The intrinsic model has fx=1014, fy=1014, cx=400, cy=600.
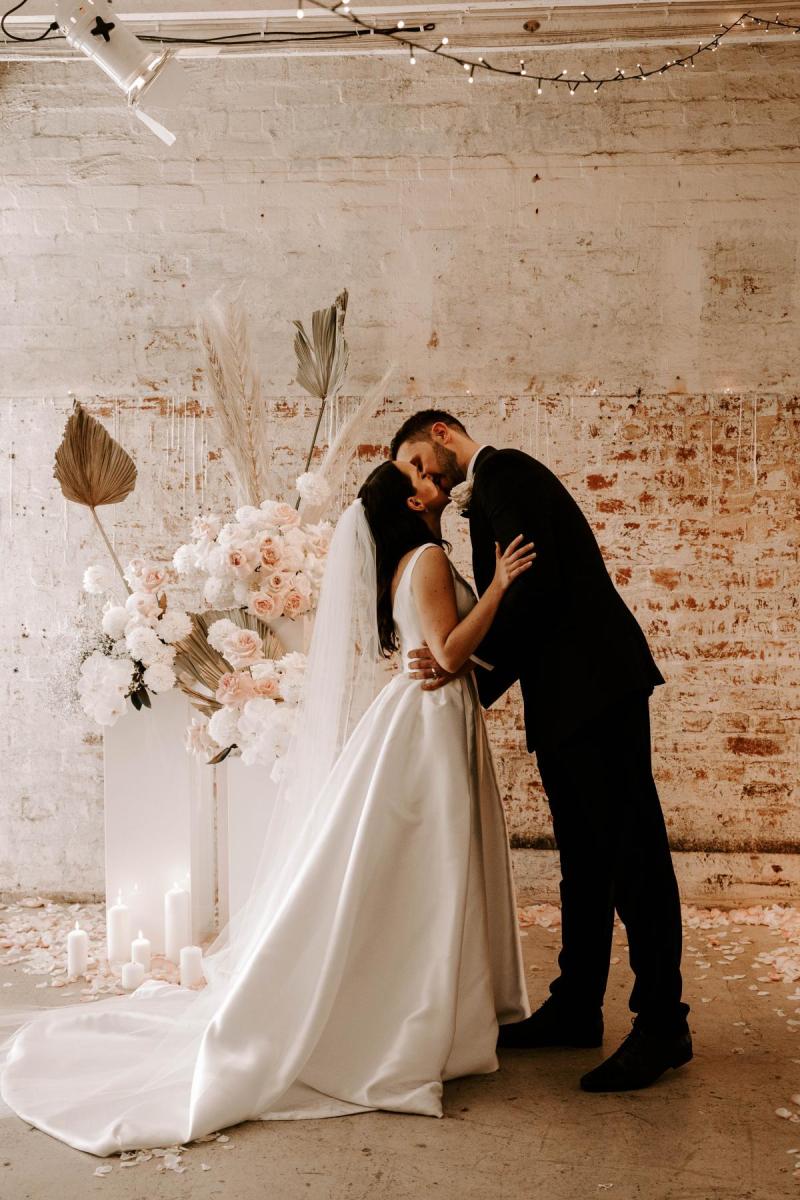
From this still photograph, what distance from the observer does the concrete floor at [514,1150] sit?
212 centimetres

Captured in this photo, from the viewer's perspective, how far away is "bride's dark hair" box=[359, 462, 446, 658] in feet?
8.98

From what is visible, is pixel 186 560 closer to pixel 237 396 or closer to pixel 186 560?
pixel 186 560

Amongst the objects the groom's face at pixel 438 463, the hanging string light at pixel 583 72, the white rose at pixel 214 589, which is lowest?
the white rose at pixel 214 589

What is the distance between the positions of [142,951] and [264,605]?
1.23 metres

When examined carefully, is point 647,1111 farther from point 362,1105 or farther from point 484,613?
point 484,613

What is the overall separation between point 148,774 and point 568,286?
2.57m

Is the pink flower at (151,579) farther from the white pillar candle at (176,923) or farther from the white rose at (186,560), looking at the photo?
the white pillar candle at (176,923)

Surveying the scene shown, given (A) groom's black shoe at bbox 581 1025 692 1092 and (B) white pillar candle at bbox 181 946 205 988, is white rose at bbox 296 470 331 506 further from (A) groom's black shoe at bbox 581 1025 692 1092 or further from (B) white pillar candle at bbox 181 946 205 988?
(A) groom's black shoe at bbox 581 1025 692 1092

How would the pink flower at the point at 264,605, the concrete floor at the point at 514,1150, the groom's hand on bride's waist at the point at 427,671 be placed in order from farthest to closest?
the pink flower at the point at 264,605
the groom's hand on bride's waist at the point at 427,671
the concrete floor at the point at 514,1150

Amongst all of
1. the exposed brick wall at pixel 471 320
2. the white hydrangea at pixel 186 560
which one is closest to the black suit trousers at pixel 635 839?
the white hydrangea at pixel 186 560

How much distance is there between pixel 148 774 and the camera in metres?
3.53

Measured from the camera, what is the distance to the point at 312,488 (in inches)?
132

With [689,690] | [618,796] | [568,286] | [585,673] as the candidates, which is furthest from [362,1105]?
[568,286]

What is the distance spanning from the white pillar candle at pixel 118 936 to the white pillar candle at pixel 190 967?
1.24ft
